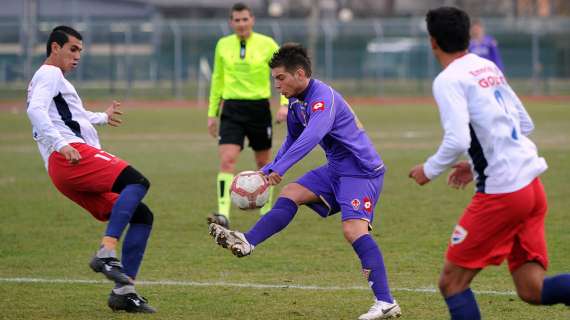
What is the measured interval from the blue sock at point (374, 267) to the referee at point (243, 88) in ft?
14.5

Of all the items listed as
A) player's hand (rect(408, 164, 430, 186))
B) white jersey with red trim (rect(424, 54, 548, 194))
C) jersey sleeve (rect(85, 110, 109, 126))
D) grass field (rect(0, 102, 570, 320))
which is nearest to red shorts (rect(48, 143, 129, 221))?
jersey sleeve (rect(85, 110, 109, 126))

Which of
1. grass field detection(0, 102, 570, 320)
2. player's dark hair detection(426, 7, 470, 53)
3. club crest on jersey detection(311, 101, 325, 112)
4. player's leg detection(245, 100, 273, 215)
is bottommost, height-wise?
grass field detection(0, 102, 570, 320)

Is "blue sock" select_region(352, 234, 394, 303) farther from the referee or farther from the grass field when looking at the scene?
the referee

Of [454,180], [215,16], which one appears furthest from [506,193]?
[215,16]

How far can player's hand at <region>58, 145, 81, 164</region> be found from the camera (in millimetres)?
6582

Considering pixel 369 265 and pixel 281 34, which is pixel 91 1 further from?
pixel 369 265

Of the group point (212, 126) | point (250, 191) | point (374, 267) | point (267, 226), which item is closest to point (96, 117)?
point (250, 191)

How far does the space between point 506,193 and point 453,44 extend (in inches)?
32.3

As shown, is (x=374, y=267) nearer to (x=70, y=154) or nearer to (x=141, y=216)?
(x=141, y=216)

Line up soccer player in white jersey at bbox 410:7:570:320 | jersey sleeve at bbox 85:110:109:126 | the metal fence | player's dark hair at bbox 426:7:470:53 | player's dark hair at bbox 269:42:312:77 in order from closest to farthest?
soccer player in white jersey at bbox 410:7:570:320
player's dark hair at bbox 426:7:470:53
player's dark hair at bbox 269:42:312:77
jersey sleeve at bbox 85:110:109:126
the metal fence

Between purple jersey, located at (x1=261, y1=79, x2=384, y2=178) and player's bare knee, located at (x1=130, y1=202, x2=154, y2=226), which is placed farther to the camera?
player's bare knee, located at (x1=130, y1=202, x2=154, y2=226)

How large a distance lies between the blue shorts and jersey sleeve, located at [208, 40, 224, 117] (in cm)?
419

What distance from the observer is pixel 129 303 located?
267 inches

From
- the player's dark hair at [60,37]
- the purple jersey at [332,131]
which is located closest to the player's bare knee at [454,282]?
the purple jersey at [332,131]
